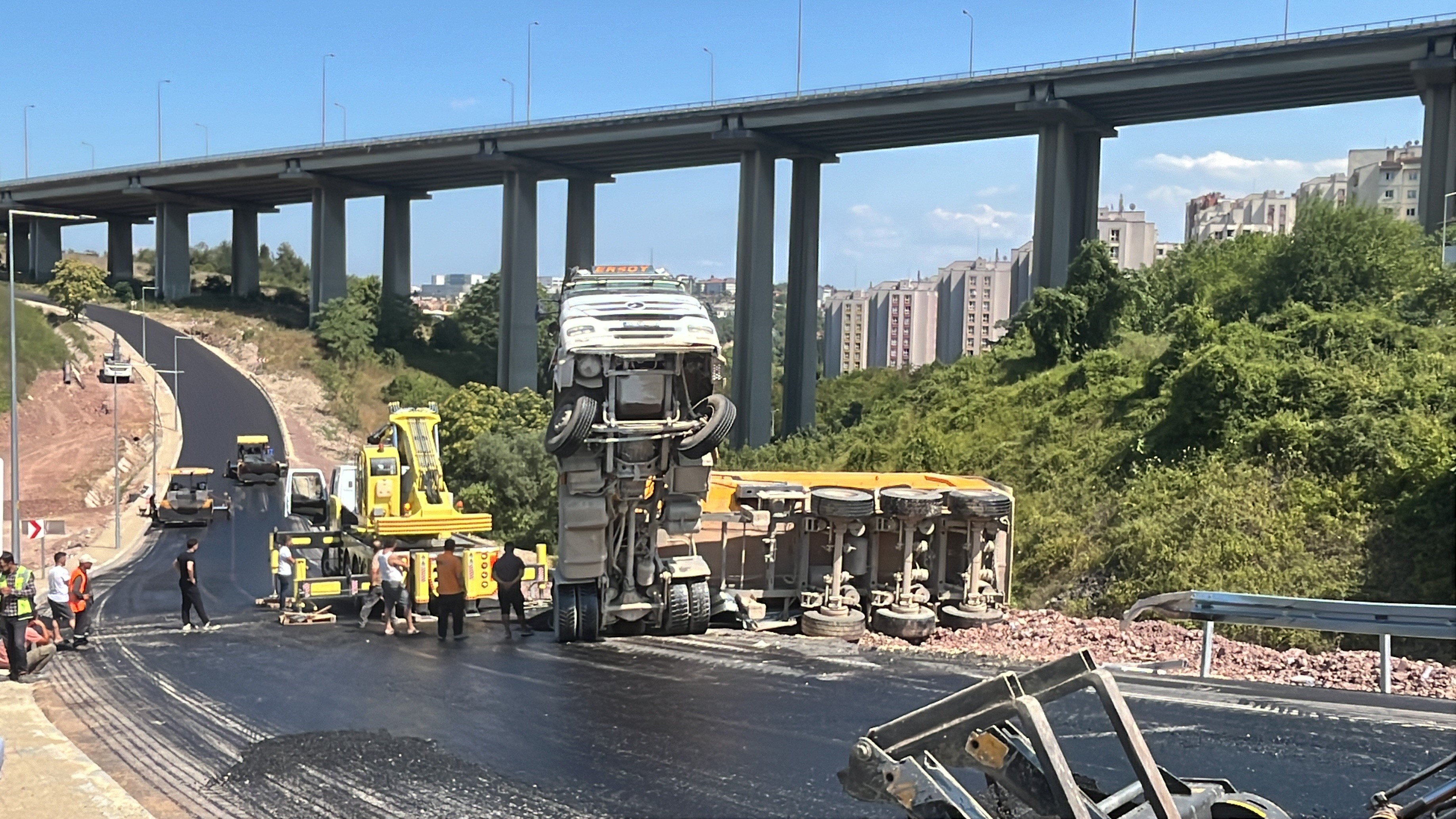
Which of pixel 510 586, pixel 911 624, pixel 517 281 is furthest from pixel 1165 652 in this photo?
pixel 517 281

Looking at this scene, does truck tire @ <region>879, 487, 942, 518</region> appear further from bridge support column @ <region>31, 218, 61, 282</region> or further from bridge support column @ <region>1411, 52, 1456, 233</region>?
bridge support column @ <region>31, 218, 61, 282</region>

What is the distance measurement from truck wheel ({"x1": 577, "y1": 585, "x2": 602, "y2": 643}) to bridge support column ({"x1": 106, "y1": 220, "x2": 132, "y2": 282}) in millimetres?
120363

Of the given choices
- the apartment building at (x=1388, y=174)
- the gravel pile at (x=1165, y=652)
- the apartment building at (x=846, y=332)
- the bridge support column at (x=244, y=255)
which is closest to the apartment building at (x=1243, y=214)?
the apartment building at (x=1388, y=174)

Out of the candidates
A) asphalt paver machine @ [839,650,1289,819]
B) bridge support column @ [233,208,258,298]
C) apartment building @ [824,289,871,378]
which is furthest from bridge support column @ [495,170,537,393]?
apartment building @ [824,289,871,378]

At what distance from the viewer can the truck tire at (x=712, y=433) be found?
1535cm

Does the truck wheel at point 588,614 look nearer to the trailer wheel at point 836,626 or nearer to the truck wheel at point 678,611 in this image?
the truck wheel at point 678,611

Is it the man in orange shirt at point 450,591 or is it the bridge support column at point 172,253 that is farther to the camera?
the bridge support column at point 172,253

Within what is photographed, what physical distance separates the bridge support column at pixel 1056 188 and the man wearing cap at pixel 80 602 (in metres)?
40.8

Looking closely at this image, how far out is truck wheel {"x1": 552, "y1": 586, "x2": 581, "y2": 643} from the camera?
634 inches

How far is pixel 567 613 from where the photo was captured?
1609 cm

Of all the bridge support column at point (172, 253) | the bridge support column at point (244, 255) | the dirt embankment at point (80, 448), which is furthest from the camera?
the bridge support column at point (244, 255)

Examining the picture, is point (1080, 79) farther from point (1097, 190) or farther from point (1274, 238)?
point (1274, 238)

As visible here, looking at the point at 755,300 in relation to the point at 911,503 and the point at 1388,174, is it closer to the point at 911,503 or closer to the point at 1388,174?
the point at 911,503

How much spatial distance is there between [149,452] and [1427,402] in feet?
182
